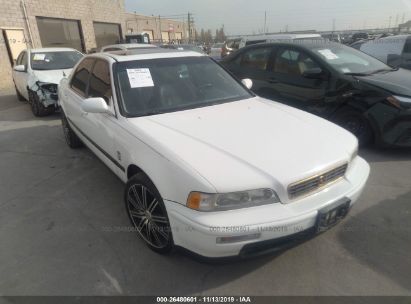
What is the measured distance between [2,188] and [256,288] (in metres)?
3.50

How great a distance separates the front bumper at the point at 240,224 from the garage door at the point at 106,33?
804 inches

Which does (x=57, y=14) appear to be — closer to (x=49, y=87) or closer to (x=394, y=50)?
(x=49, y=87)

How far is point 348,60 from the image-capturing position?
499 centimetres

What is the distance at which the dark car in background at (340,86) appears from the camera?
13.5 ft

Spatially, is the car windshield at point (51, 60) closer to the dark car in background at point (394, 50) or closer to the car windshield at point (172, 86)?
the car windshield at point (172, 86)

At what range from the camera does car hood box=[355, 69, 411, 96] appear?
411 cm

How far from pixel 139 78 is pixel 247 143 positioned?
1384 mm

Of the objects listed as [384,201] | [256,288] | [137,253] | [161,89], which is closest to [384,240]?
[384,201]

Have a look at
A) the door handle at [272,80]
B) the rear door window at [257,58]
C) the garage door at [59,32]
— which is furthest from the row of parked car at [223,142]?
the garage door at [59,32]

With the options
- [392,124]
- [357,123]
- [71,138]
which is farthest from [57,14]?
[392,124]

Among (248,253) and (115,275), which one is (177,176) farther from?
(115,275)

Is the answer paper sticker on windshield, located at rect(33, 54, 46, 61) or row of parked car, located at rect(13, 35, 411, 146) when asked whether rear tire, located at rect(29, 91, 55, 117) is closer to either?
paper sticker on windshield, located at rect(33, 54, 46, 61)

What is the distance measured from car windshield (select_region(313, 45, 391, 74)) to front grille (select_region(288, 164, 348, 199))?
9.38 feet

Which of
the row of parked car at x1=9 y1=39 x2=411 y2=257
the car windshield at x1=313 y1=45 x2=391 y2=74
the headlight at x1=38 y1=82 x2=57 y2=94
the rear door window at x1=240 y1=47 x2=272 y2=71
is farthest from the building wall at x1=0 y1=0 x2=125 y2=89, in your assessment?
the car windshield at x1=313 y1=45 x2=391 y2=74
